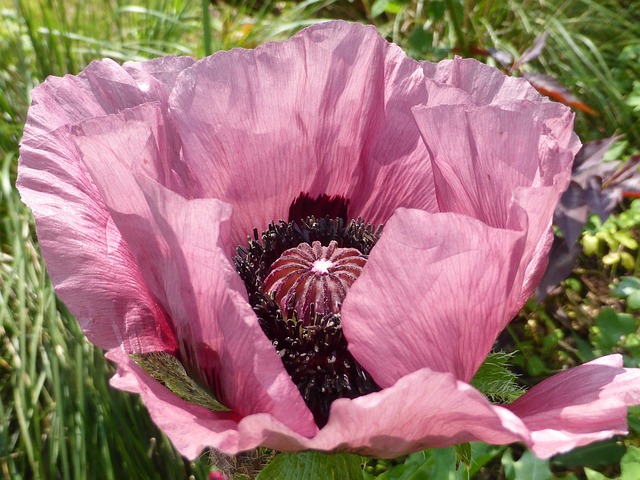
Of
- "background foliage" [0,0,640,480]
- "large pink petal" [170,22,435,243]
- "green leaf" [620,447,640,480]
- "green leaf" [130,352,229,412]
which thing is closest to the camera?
"green leaf" [130,352,229,412]

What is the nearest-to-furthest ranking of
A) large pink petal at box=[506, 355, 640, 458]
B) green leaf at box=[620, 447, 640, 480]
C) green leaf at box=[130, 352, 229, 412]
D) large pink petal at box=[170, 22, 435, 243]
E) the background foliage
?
1. large pink petal at box=[506, 355, 640, 458]
2. green leaf at box=[130, 352, 229, 412]
3. large pink petal at box=[170, 22, 435, 243]
4. green leaf at box=[620, 447, 640, 480]
5. the background foliage

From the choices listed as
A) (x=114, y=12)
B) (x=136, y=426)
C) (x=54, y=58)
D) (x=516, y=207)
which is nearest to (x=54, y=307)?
(x=136, y=426)

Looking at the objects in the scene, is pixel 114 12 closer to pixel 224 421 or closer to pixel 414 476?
pixel 414 476

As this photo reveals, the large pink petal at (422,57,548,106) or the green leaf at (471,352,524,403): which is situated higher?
the large pink petal at (422,57,548,106)

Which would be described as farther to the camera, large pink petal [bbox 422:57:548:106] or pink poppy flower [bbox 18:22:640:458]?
large pink petal [bbox 422:57:548:106]

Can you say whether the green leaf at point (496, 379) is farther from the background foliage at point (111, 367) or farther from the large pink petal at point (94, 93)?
the large pink petal at point (94, 93)

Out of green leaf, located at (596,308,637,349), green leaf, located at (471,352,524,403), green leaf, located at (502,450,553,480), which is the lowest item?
green leaf, located at (502,450,553,480)

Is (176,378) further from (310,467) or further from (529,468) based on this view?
(529,468)

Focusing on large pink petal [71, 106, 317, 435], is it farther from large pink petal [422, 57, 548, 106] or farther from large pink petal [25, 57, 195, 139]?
large pink petal [422, 57, 548, 106]

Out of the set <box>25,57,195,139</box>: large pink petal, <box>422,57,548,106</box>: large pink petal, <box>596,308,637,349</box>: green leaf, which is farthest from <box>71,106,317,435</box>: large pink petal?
<box>596,308,637,349</box>: green leaf
